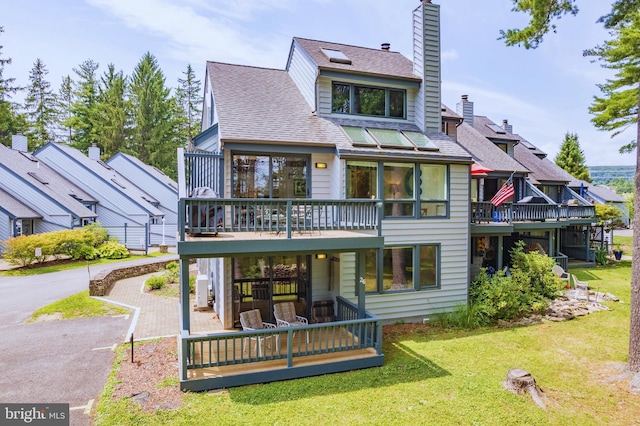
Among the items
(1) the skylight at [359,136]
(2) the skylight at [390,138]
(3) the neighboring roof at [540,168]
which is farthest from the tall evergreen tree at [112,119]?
(3) the neighboring roof at [540,168]

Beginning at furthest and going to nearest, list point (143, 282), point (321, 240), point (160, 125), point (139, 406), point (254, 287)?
point (160, 125), point (143, 282), point (254, 287), point (321, 240), point (139, 406)

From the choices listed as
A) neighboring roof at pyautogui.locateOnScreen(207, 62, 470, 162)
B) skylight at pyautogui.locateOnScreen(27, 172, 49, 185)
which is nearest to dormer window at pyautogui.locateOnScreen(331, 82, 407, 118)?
neighboring roof at pyautogui.locateOnScreen(207, 62, 470, 162)

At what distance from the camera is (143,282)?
56.1 feet

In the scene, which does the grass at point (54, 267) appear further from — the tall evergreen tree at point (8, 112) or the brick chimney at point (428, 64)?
the tall evergreen tree at point (8, 112)

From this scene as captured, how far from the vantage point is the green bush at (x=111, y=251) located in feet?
74.6

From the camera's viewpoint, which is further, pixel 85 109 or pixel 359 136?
pixel 85 109

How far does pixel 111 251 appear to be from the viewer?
2291 centimetres

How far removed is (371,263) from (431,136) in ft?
16.5

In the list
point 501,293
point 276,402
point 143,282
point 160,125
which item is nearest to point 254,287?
point 276,402

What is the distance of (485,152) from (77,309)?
19.5m

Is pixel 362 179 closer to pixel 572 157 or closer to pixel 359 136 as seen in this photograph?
pixel 359 136

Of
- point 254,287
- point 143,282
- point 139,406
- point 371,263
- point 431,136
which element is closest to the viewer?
point 139,406

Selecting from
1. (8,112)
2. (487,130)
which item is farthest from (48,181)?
(487,130)

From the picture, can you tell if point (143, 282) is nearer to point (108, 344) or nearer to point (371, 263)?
point (108, 344)
